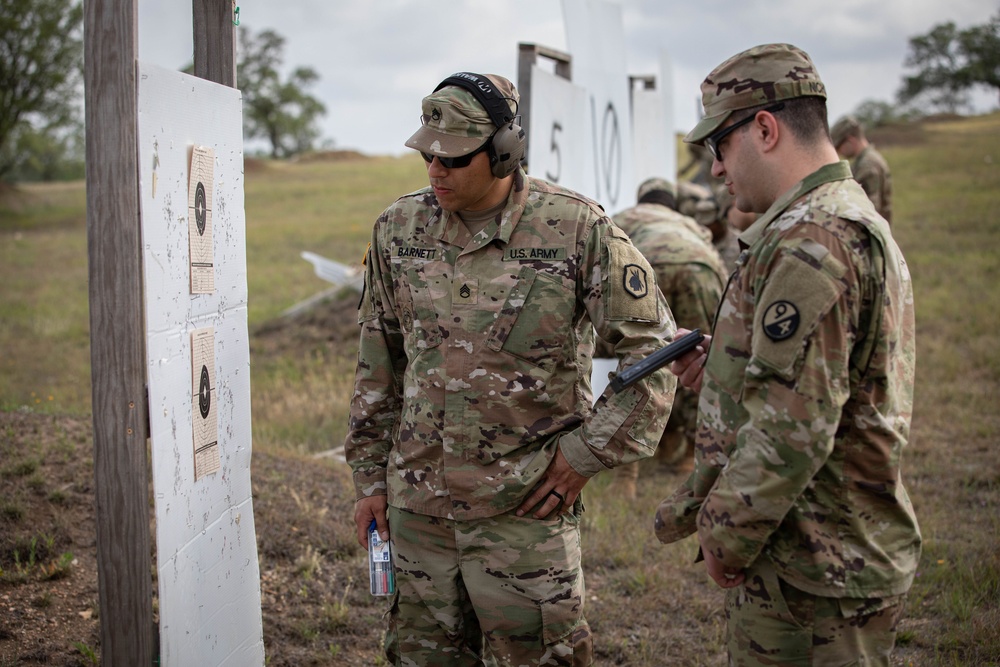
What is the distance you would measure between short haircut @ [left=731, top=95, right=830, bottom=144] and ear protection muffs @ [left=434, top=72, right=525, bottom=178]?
0.80 meters

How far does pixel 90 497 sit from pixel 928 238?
14670mm

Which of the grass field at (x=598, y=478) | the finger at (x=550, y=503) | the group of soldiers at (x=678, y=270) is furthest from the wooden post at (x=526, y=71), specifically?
the finger at (x=550, y=503)

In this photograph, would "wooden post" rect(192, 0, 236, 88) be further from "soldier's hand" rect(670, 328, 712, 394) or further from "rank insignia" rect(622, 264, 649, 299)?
"soldier's hand" rect(670, 328, 712, 394)

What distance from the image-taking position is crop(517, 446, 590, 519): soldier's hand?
268 cm

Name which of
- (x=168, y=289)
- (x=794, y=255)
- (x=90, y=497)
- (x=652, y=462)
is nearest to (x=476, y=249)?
(x=168, y=289)

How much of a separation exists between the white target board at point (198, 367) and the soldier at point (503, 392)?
1.93 ft

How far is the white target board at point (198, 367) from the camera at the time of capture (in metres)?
2.50

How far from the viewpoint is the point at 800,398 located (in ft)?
6.17

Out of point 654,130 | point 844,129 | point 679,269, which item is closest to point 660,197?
point 679,269

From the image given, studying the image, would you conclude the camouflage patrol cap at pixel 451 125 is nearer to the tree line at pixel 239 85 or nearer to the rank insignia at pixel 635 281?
the rank insignia at pixel 635 281

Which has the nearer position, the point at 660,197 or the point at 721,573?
the point at 721,573

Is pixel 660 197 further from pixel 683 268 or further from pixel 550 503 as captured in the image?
pixel 550 503

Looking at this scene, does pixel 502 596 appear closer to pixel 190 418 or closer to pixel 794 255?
pixel 190 418

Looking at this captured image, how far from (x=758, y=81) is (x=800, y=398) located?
2.42 feet
